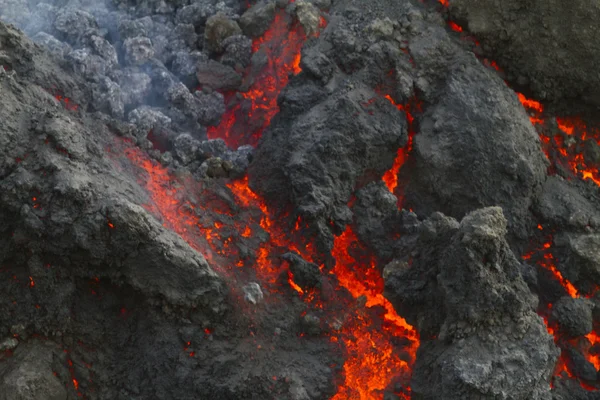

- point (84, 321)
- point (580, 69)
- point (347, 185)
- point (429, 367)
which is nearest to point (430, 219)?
point (347, 185)

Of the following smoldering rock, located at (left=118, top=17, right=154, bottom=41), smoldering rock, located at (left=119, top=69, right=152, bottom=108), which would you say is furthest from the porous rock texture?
smoldering rock, located at (left=118, top=17, right=154, bottom=41)

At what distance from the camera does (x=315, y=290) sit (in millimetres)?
4941

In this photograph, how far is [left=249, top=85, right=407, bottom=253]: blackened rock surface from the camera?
16.8 feet

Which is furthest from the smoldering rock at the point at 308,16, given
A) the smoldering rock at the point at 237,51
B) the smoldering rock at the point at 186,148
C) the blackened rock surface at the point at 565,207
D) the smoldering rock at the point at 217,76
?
the blackened rock surface at the point at 565,207

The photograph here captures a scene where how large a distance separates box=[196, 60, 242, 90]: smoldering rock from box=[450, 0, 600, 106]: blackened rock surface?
1996 mm

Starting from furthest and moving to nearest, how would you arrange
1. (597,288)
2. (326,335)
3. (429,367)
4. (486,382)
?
(597,288) → (326,335) → (429,367) → (486,382)

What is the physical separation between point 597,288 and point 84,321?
12.1 feet

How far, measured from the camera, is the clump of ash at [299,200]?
440cm

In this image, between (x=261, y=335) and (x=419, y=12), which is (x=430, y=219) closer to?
(x=261, y=335)

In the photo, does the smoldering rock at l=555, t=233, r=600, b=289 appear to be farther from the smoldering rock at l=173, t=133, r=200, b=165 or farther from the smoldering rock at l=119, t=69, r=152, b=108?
the smoldering rock at l=119, t=69, r=152, b=108

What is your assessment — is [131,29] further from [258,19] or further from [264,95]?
[264,95]

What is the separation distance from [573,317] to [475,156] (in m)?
1.36

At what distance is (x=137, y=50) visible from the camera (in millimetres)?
5984

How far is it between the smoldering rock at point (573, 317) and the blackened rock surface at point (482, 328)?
496 mm
